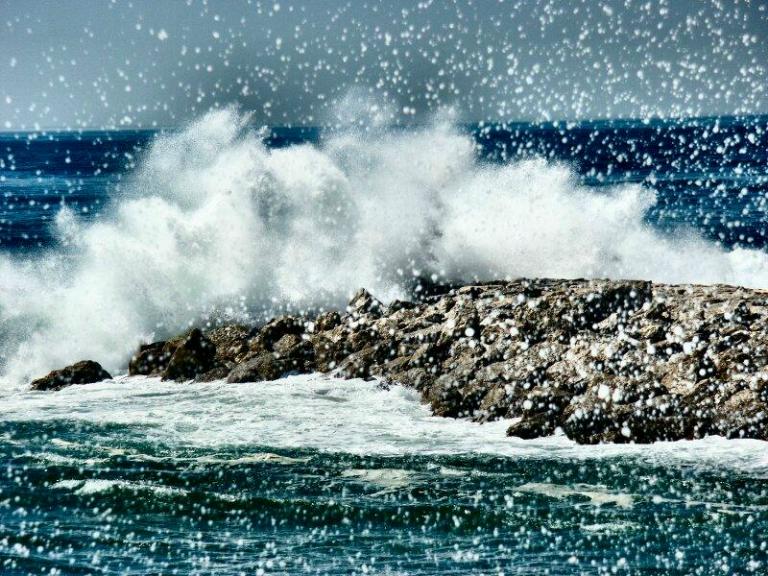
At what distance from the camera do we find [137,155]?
96.6 meters

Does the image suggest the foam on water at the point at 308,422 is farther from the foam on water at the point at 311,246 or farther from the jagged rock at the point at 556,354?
the foam on water at the point at 311,246

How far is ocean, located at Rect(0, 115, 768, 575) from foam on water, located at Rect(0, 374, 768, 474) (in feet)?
0.16

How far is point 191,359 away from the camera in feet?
52.4

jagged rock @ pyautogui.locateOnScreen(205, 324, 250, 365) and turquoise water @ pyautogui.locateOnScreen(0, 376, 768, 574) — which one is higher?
jagged rock @ pyautogui.locateOnScreen(205, 324, 250, 365)

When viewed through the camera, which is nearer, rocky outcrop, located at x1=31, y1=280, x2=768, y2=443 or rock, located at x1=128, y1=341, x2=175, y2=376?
rocky outcrop, located at x1=31, y1=280, x2=768, y2=443

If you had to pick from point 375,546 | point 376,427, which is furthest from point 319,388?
point 375,546

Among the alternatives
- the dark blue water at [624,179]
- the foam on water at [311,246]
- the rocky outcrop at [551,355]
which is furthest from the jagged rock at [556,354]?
the dark blue water at [624,179]

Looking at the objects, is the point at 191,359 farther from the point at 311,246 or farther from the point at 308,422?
the point at 311,246

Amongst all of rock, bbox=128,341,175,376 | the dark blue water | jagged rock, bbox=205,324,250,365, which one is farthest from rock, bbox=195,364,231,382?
the dark blue water

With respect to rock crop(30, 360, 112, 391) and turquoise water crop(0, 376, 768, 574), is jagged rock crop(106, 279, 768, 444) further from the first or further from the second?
rock crop(30, 360, 112, 391)

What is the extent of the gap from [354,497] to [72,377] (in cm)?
752

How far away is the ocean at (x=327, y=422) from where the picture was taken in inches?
343

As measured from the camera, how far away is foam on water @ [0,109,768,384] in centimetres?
2095

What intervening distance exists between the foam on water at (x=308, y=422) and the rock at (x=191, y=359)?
29 cm
